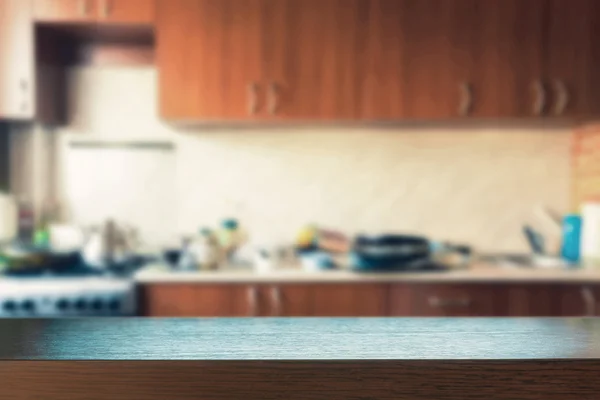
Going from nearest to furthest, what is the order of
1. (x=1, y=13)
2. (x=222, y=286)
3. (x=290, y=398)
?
(x=290, y=398) < (x=222, y=286) < (x=1, y=13)

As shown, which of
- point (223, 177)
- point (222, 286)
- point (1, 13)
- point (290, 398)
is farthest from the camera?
point (223, 177)

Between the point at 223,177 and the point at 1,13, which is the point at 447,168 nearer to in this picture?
the point at 223,177

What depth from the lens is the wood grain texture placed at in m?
0.58

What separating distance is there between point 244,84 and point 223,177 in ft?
1.80

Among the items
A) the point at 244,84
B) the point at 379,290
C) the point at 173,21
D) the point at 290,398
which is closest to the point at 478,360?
the point at 290,398

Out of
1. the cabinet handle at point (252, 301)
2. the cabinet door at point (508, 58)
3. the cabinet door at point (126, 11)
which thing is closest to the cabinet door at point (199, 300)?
the cabinet handle at point (252, 301)

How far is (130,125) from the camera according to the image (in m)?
2.89

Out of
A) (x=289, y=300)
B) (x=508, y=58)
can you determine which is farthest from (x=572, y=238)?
(x=289, y=300)

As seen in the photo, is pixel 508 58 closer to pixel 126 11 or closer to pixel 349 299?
pixel 349 299

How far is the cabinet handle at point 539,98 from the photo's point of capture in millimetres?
2547

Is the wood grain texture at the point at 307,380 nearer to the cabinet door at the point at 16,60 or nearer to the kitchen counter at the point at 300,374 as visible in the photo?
the kitchen counter at the point at 300,374

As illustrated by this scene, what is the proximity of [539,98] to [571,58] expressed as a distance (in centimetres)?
25

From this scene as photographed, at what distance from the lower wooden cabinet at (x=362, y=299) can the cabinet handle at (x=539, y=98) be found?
2.65 feet

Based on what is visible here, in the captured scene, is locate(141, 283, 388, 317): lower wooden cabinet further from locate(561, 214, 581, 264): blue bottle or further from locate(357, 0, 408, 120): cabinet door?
locate(561, 214, 581, 264): blue bottle
